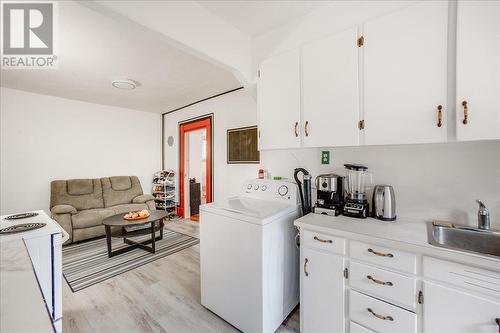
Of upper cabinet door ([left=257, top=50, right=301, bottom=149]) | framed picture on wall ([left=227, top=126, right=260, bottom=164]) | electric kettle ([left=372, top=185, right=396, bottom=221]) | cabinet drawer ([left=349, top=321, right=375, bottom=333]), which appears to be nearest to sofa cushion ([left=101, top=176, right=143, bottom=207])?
framed picture on wall ([left=227, top=126, right=260, bottom=164])

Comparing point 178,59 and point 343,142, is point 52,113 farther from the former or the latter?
point 343,142

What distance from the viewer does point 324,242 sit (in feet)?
4.57

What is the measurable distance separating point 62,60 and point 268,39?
234 cm

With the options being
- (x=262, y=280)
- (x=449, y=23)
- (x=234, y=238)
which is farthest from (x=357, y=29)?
(x=262, y=280)

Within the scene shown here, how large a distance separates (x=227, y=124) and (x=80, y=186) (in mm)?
2923

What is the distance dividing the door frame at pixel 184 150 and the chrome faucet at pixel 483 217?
129 inches

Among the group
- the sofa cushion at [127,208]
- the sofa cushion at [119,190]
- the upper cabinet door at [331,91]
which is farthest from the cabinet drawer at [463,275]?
the sofa cushion at [119,190]

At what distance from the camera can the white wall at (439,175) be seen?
1.32m

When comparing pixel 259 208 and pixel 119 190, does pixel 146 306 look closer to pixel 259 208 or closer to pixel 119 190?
pixel 259 208

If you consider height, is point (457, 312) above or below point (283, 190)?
below

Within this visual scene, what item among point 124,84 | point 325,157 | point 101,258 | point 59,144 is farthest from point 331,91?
point 59,144

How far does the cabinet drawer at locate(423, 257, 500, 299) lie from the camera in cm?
93

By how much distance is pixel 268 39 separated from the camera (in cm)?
198

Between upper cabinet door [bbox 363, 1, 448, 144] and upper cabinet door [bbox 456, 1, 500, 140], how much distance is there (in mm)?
69
